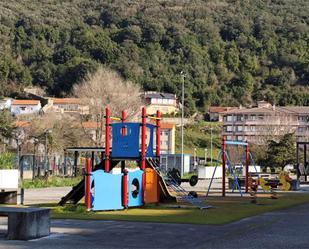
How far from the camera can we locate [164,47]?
484 ft

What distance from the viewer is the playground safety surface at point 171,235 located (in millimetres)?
12467

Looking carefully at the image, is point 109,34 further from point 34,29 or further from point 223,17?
point 223,17

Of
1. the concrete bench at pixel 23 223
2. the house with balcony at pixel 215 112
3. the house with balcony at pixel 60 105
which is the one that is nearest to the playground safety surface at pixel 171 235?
the concrete bench at pixel 23 223

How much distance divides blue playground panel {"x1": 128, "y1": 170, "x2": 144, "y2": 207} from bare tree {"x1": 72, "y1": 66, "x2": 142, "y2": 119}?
39.2 m

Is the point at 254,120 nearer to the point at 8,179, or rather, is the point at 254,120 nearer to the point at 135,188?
the point at 8,179

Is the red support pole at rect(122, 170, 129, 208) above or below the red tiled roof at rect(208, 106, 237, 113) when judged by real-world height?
below

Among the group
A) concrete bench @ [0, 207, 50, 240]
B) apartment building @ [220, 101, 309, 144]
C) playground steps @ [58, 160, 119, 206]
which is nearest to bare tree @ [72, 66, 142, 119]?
playground steps @ [58, 160, 119, 206]

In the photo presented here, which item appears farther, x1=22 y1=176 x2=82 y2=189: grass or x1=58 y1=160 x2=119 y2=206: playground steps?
x1=22 y1=176 x2=82 y2=189: grass

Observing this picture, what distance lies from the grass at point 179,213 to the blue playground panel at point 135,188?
1.11ft

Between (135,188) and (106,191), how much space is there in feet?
7.37

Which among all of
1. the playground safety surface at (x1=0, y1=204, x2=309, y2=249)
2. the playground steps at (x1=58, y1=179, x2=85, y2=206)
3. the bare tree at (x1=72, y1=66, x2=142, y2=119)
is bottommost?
the playground safety surface at (x1=0, y1=204, x2=309, y2=249)

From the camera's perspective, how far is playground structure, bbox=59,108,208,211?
20.2m

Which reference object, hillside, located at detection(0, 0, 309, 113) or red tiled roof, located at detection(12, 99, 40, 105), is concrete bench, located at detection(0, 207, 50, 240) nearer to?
red tiled roof, located at detection(12, 99, 40, 105)

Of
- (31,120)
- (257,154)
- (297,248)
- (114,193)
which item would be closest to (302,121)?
(257,154)
